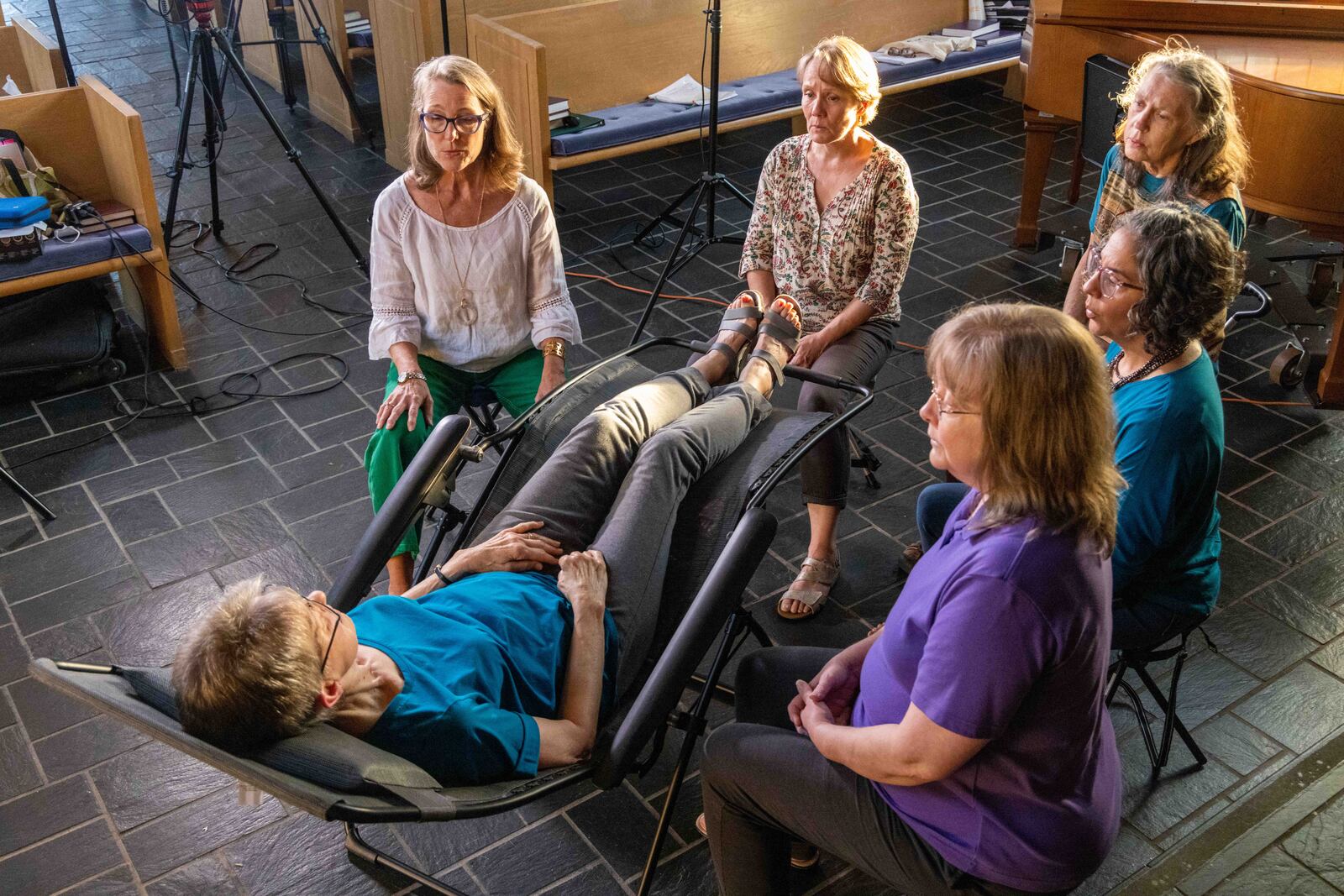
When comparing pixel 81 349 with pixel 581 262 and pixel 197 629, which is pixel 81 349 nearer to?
pixel 581 262

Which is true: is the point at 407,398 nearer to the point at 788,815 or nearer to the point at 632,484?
the point at 632,484

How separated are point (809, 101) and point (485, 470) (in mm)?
1534

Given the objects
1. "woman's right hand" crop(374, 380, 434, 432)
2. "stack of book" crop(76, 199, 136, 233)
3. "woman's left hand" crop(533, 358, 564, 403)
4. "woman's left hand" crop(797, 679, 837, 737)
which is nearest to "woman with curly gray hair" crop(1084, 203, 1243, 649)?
"woman's left hand" crop(797, 679, 837, 737)

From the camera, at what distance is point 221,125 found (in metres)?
5.64

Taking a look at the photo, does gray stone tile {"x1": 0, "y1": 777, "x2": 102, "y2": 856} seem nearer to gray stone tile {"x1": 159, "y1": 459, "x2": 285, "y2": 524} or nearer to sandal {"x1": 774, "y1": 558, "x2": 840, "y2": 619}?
gray stone tile {"x1": 159, "y1": 459, "x2": 285, "y2": 524}

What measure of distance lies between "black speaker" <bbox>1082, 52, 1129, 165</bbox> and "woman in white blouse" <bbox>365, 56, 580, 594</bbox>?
2.26 meters

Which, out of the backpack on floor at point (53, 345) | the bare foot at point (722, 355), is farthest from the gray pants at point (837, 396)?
the backpack on floor at point (53, 345)

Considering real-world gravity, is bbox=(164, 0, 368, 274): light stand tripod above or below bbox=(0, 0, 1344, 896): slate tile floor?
above

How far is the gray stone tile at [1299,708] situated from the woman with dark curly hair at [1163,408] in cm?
64

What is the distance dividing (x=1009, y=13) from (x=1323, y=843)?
5.24 metres

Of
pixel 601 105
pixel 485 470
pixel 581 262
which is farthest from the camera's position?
pixel 601 105

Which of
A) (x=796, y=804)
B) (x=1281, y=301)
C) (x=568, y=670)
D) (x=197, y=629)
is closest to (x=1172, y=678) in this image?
(x=796, y=804)

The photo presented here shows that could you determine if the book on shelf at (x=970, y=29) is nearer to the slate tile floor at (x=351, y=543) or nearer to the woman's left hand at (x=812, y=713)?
the slate tile floor at (x=351, y=543)

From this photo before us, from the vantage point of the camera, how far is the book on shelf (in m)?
6.37
